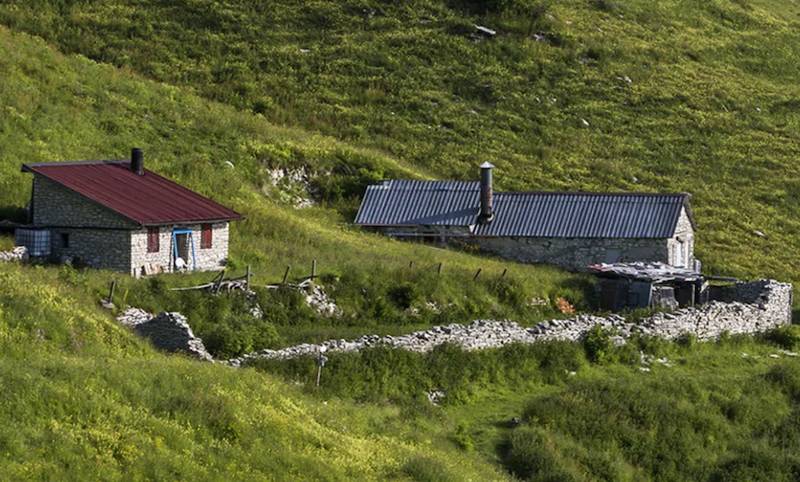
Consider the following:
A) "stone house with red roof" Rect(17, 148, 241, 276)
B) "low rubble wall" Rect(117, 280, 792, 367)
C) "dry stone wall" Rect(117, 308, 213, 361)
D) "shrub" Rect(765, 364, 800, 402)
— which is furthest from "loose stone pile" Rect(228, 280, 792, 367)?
"stone house with red roof" Rect(17, 148, 241, 276)

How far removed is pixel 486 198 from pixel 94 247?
65.2 ft

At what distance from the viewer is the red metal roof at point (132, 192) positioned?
49625 mm

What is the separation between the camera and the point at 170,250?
166 feet

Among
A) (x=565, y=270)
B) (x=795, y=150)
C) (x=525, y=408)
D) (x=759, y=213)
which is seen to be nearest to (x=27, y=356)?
(x=525, y=408)

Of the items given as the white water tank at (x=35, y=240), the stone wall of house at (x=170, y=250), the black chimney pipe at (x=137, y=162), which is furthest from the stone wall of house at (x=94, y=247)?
the black chimney pipe at (x=137, y=162)

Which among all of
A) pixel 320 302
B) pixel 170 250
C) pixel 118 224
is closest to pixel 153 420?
pixel 320 302

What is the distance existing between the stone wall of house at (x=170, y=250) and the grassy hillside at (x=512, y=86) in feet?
79.2

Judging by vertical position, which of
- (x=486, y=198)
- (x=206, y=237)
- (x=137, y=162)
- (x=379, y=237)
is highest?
(x=137, y=162)

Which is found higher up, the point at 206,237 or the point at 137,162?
the point at 137,162

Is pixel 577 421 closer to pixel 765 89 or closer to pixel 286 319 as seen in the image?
pixel 286 319

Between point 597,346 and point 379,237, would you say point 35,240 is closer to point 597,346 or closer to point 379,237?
point 379,237

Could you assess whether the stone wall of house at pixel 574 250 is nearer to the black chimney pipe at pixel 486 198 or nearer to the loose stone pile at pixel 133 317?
the black chimney pipe at pixel 486 198

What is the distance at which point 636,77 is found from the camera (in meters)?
92.8

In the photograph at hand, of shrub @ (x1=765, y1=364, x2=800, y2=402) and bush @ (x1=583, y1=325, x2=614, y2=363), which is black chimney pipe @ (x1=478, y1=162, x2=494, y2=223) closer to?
bush @ (x1=583, y1=325, x2=614, y2=363)
